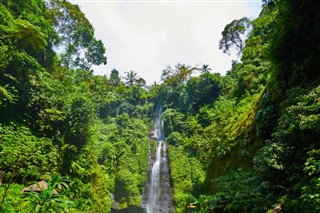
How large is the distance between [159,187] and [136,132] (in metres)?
8.12

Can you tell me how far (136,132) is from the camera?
28.0m

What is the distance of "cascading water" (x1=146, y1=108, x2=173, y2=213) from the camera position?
1989cm

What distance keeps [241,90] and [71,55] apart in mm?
17373

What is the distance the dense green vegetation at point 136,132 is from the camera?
478 cm

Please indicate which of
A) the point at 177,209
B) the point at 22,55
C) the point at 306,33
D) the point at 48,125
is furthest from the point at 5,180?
the point at 177,209

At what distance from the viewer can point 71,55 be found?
24234 millimetres

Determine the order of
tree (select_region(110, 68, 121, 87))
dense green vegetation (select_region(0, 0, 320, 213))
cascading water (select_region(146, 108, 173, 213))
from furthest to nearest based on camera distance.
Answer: tree (select_region(110, 68, 121, 87))
cascading water (select_region(146, 108, 173, 213))
dense green vegetation (select_region(0, 0, 320, 213))

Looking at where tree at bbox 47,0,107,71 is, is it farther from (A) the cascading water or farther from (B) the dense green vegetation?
(A) the cascading water

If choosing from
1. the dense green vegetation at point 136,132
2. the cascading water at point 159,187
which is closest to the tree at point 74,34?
the dense green vegetation at point 136,132

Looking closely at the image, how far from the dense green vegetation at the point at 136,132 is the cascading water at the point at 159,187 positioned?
3.33 ft

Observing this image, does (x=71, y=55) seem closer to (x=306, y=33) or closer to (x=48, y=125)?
(x=48, y=125)

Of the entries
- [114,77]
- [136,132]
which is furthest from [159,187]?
[114,77]

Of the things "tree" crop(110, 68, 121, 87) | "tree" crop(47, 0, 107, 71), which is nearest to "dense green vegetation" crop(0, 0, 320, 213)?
"tree" crop(47, 0, 107, 71)

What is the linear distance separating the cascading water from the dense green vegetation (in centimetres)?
101
